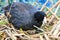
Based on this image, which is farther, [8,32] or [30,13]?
[30,13]

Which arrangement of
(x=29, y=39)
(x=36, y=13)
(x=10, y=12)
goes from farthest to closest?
(x=10, y=12) < (x=36, y=13) < (x=29, y=39)

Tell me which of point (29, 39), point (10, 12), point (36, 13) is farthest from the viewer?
point (10, 12)

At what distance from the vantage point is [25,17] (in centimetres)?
154

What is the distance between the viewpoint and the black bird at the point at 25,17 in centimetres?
151

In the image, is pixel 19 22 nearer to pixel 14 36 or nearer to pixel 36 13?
pixel 36 13

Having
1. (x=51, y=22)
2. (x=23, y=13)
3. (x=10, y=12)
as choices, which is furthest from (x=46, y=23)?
(x=10, y=12)

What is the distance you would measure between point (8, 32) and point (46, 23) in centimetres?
38

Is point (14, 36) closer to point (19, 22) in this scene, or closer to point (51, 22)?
point (19, 22)

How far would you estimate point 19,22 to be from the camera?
1535 mm

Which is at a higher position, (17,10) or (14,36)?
(17,10)

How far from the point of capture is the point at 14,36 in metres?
1.24

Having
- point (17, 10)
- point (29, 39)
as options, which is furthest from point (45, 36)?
point (17, 10)

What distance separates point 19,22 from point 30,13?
113mm

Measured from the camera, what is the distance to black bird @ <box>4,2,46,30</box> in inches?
59.4
